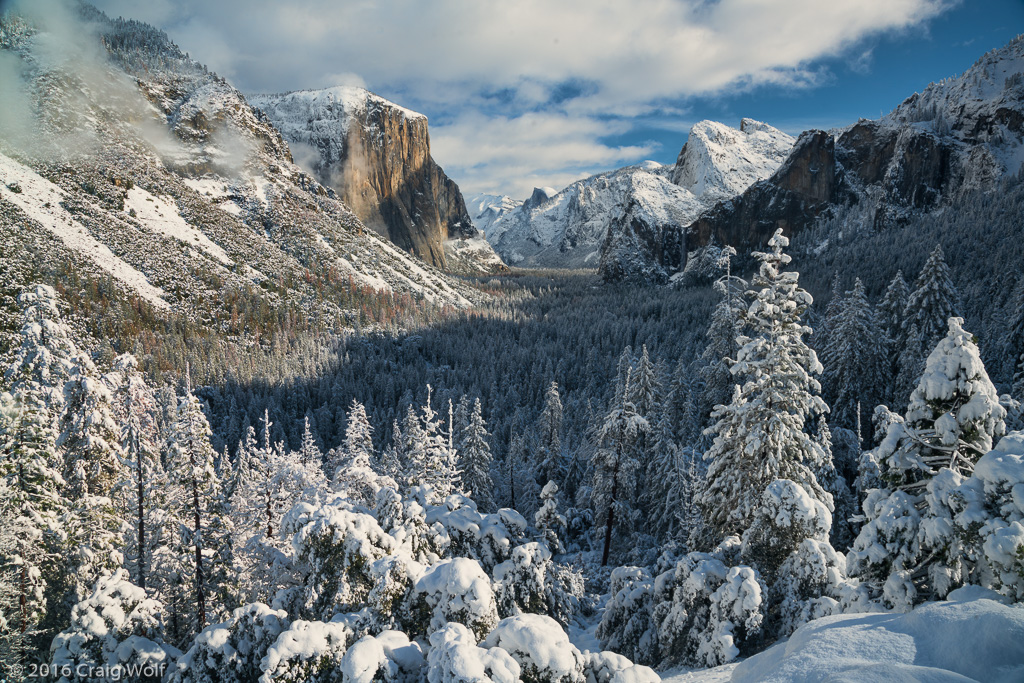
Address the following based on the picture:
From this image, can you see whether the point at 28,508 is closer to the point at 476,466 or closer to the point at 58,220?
the point at 476,466

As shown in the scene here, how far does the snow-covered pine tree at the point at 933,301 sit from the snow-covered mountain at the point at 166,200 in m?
116

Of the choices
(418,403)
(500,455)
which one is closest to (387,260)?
(418,403)

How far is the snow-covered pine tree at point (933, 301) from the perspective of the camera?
30.0m

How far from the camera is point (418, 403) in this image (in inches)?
2876

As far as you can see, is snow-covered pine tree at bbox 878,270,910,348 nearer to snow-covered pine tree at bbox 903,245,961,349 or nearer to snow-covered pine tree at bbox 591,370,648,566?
snow-covered pine tree at bbox 903,245,961,349

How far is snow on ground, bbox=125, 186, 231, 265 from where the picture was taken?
116 metres

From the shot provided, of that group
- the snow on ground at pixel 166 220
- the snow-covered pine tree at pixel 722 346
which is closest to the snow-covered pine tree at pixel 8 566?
the snow-covered pine tree at pixel 722 346

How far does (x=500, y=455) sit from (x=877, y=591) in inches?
1926

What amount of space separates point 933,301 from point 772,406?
1051 inches

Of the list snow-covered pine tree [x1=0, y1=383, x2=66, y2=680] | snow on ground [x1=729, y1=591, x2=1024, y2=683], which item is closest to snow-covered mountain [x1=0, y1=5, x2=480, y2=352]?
snow-covered pine tree [x1=0, y1=383, x2=66, y2=680]

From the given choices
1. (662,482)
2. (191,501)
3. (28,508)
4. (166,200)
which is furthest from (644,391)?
(166,200)

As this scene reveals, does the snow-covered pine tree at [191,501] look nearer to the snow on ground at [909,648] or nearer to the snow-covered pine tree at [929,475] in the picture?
the snow on ground at [909,648]

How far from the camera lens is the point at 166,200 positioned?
12650 centimetres

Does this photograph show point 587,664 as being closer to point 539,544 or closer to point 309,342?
point 539,544
